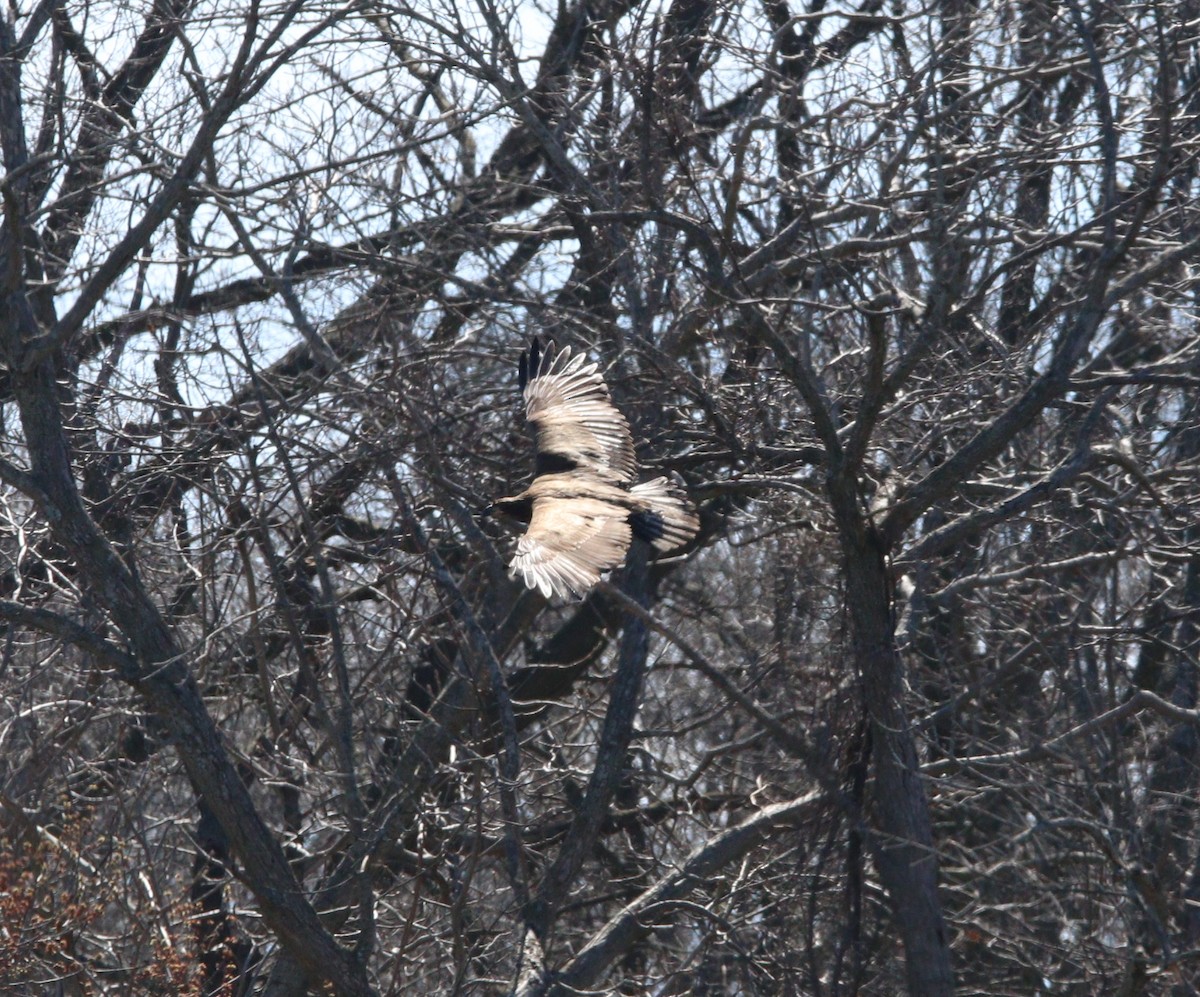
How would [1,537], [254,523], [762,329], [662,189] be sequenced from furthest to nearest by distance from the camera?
[1,537]
[662,189]
[254,523]
[762,329]

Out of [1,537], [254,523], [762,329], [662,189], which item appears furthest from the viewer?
[1,537]

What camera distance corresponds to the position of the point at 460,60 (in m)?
7.04

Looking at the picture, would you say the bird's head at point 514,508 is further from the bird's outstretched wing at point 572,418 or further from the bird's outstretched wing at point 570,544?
the bird's outstretched wing at point 572,418

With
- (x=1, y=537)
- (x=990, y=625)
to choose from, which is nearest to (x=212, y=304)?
(x=1, y=537)

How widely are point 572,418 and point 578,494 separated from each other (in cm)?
68

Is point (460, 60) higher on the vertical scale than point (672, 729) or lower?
higher

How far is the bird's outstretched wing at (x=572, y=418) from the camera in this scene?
242 inches

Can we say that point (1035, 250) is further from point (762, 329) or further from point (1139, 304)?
point (1139, 304)

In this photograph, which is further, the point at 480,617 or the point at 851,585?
the point at 480,617

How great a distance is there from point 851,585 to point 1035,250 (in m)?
1.29

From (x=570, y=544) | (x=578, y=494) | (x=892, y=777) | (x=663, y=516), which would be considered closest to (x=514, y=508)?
(x=578, y=494)

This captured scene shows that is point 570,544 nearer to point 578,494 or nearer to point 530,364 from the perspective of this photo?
point 578,494

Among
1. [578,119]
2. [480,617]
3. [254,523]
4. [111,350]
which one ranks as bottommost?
[480,617]

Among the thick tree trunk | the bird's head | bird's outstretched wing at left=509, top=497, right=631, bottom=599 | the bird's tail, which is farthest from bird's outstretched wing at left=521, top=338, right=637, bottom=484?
the thick tree trunk
